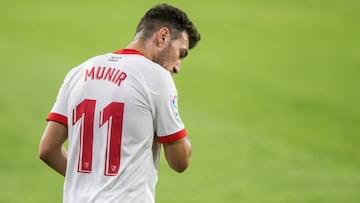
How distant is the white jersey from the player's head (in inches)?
6.2

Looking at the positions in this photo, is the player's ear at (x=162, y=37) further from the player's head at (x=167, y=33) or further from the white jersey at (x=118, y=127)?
the white jersey at (x=118, y=127)

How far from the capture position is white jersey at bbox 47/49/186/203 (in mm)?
2863

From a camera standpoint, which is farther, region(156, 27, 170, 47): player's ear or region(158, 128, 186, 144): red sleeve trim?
region(156, 27, 170, 47): player's ear

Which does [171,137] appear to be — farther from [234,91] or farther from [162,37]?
[234,91]

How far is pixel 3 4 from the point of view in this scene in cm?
1073

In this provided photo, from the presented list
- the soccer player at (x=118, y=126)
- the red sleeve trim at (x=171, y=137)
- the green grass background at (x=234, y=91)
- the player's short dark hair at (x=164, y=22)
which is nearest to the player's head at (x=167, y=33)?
the player's short dark hair at (x=164, y=22)

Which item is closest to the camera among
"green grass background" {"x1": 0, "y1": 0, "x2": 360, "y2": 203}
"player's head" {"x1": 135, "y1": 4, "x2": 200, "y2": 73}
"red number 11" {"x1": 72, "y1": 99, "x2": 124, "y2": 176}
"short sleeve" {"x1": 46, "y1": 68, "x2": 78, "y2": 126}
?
"red number 11" {"x1": 72, "y1": 99, "x2": 124, "y2": 176}

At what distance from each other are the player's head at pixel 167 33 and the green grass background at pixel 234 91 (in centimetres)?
370

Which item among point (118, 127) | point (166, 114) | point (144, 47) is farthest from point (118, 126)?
point (144, 47)

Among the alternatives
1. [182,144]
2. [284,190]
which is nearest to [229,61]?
[284,190]

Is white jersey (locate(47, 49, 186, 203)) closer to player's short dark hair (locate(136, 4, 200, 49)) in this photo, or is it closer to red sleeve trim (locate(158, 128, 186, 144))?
red sleeve trim (locate(158, 128, 186, 144))

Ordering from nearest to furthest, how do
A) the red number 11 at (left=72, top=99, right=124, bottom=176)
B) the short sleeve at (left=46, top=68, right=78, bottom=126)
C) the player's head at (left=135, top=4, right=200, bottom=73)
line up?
the red number 11 at (left=72, top=99, right=124, bottom=176) → the short sleeve at (left=46, top=68, right=78, bottom=126) → the player's head at (left=135, top=4, right=200, bottom=73)

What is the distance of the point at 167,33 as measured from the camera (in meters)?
3.10

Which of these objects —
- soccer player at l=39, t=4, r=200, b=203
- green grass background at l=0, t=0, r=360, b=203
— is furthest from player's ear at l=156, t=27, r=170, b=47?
green grass background at l=0, t=0, r=360, b=203
